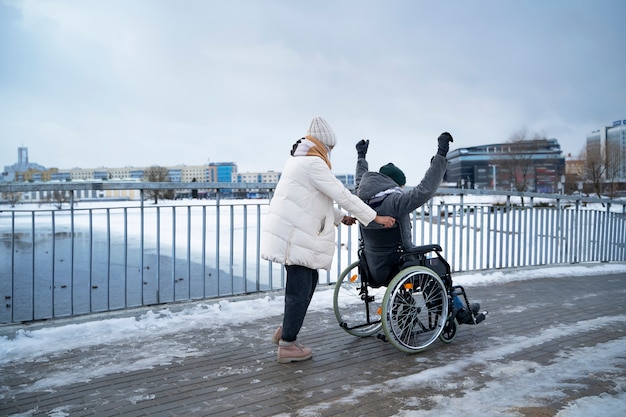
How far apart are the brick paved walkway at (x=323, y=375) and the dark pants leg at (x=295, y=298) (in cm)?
26

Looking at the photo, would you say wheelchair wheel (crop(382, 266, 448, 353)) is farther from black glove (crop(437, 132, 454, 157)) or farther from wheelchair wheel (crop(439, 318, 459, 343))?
black glove (crop(437, 132, 454, 157))

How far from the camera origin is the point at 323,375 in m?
3.88

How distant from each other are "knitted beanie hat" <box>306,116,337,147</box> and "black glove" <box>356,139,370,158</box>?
3.06ft

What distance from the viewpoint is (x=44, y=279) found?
9.93 meters

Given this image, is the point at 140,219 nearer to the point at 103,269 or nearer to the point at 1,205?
the point at 1,205

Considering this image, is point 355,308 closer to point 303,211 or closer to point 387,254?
point 387,254

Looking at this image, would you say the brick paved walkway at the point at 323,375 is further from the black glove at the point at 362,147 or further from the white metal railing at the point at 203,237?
the black glove at the point at 362,147

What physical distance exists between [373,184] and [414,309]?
1073 mm

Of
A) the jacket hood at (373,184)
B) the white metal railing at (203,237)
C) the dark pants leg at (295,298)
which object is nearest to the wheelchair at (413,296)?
the jacket hood at (373,184)

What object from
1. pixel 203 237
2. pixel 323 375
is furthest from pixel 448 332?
pixel 203 237

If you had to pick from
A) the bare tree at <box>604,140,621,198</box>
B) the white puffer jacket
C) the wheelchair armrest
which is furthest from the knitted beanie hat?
the bare tree at <box>604,140,621,198</box>

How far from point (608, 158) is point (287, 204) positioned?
237ft

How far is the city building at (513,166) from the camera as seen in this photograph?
76.6m

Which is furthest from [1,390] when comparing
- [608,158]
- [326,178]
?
[608,158]
